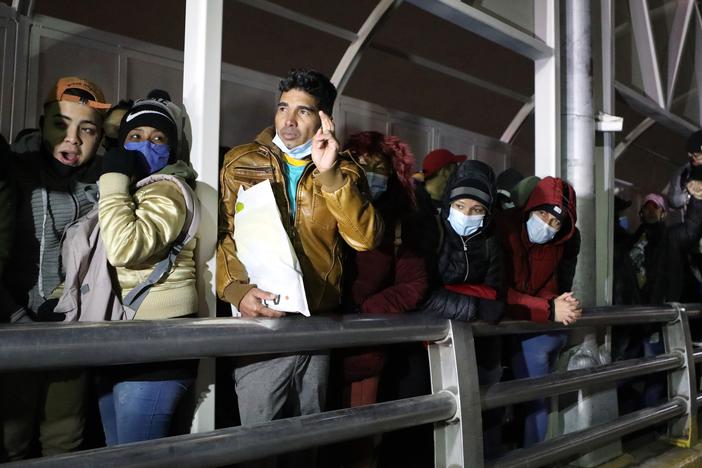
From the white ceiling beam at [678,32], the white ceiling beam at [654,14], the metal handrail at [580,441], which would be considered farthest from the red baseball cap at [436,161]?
the white ceiling beam at [678,32]

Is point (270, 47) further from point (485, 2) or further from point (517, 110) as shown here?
point (517, 110)

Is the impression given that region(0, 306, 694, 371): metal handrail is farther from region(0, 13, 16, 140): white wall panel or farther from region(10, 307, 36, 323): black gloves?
region(0, 13, 16, 140): white wall panel

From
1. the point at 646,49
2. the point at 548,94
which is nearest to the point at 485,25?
the point at 548,94

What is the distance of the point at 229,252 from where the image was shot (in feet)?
6.29

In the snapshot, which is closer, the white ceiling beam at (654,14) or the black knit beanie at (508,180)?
the black knit beanie at (508,180)

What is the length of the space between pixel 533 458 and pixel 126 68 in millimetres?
2828

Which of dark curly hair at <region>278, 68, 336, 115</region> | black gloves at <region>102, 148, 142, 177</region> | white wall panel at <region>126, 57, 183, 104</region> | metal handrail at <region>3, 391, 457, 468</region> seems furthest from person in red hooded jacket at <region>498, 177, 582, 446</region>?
white wall panel at <region>126, 57, 183, 104</region>

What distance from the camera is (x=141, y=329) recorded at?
1.29 meters

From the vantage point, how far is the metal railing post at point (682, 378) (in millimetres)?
3305

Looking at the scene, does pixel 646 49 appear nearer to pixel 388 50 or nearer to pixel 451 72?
pixel 451 72

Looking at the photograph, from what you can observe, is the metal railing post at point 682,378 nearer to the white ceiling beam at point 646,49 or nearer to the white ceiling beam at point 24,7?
the white ceiling beam at point 646,49

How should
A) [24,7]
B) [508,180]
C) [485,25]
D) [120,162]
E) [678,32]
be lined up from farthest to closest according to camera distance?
[678,32], [508,180], [485,25], [24,7], [120,162]

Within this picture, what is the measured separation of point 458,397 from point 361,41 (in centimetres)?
283

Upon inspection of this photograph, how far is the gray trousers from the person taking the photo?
1844 millimetres
